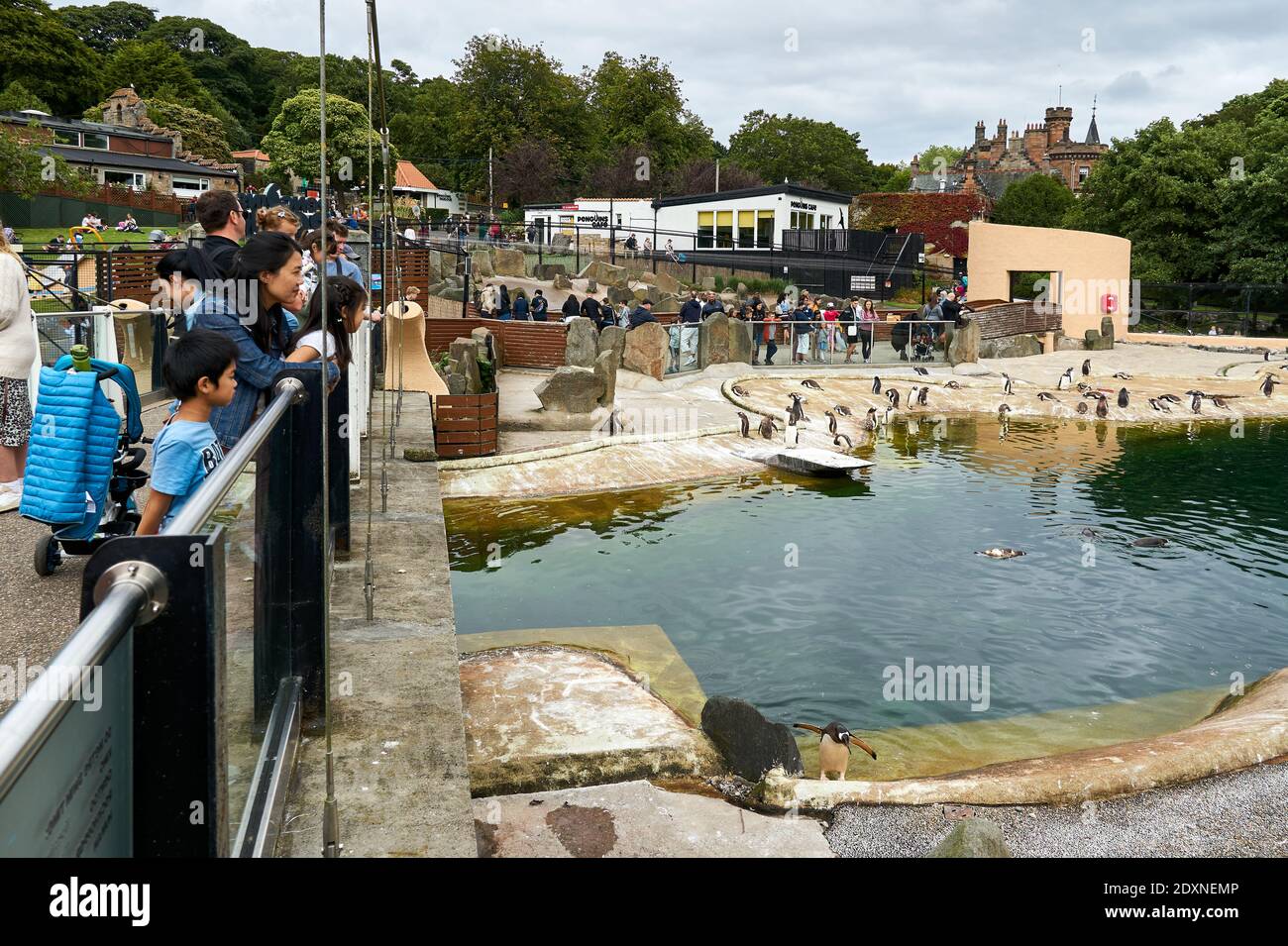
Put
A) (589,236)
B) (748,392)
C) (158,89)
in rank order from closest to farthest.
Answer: (748,392)
(589,236)
(158,89)

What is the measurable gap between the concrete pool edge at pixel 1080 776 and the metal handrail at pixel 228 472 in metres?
3.67

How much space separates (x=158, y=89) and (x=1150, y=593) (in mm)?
74500

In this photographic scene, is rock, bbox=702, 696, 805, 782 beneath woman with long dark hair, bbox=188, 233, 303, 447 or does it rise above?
beneath

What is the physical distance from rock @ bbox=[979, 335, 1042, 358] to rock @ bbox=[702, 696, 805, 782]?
952 inches

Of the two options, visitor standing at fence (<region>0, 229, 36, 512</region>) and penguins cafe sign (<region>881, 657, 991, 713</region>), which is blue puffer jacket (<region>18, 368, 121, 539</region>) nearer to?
visitor standing at fence (<region>0, 229, 36, 512</region>)

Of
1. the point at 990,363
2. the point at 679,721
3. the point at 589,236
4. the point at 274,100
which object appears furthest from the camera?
the point at 274,100

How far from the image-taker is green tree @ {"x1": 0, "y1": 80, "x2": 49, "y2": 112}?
57281 millimetres

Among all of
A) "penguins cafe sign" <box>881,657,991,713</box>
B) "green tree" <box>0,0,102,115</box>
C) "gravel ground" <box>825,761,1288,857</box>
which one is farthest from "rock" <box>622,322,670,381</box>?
"green tree" <box>0,0,102,115</box>

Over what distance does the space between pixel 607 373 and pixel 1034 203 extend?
52.2 meters

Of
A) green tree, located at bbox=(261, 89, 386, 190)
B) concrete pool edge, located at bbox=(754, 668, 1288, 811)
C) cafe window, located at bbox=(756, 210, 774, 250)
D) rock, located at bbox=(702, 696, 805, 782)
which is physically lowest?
concrete pool edge, located at bbox=(754, 668, 1288, 811)

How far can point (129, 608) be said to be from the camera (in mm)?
1885

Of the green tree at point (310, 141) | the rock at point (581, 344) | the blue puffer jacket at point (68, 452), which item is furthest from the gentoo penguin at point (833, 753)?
the green tree at point (310, 141)
